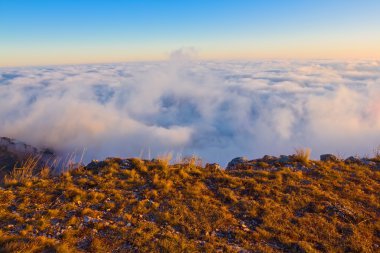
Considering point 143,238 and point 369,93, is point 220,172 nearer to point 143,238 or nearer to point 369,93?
point 143,238

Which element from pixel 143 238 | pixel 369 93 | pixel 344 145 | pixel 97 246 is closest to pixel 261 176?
pixel 143 238

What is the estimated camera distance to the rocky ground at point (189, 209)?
6254 millimetres

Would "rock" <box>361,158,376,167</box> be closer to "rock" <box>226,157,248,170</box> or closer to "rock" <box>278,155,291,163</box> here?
"rock" <box>278,155,291,163</box>

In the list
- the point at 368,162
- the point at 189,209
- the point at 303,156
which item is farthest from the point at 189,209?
the point at 368,162

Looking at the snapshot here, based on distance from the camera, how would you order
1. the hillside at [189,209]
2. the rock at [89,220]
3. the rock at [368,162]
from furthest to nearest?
the rock at [368,162]
the rock at [89,220]
the hillside at [189,209]

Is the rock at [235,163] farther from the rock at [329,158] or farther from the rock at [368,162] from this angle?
the rock at [368,162]

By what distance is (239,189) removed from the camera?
9469 millimetres

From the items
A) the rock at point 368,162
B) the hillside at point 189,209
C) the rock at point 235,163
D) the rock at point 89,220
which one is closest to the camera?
the hillside at point 189,209

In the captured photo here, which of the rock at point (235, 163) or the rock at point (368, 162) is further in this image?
the rock at point (368, 162)

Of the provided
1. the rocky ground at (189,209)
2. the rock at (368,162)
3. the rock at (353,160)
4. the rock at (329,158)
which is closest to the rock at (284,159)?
the rocky ground at (189,209)

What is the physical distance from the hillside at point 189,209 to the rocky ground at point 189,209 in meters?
0.02

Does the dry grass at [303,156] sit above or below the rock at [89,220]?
below

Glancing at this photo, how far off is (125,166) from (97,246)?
A: 5285mm

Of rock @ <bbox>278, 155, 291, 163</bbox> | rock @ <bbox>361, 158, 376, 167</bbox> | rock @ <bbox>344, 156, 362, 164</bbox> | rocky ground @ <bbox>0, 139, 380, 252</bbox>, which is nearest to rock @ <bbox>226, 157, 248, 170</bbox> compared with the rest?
rocky ground @ <bbox>0, 139, 380, 252</bbox>
